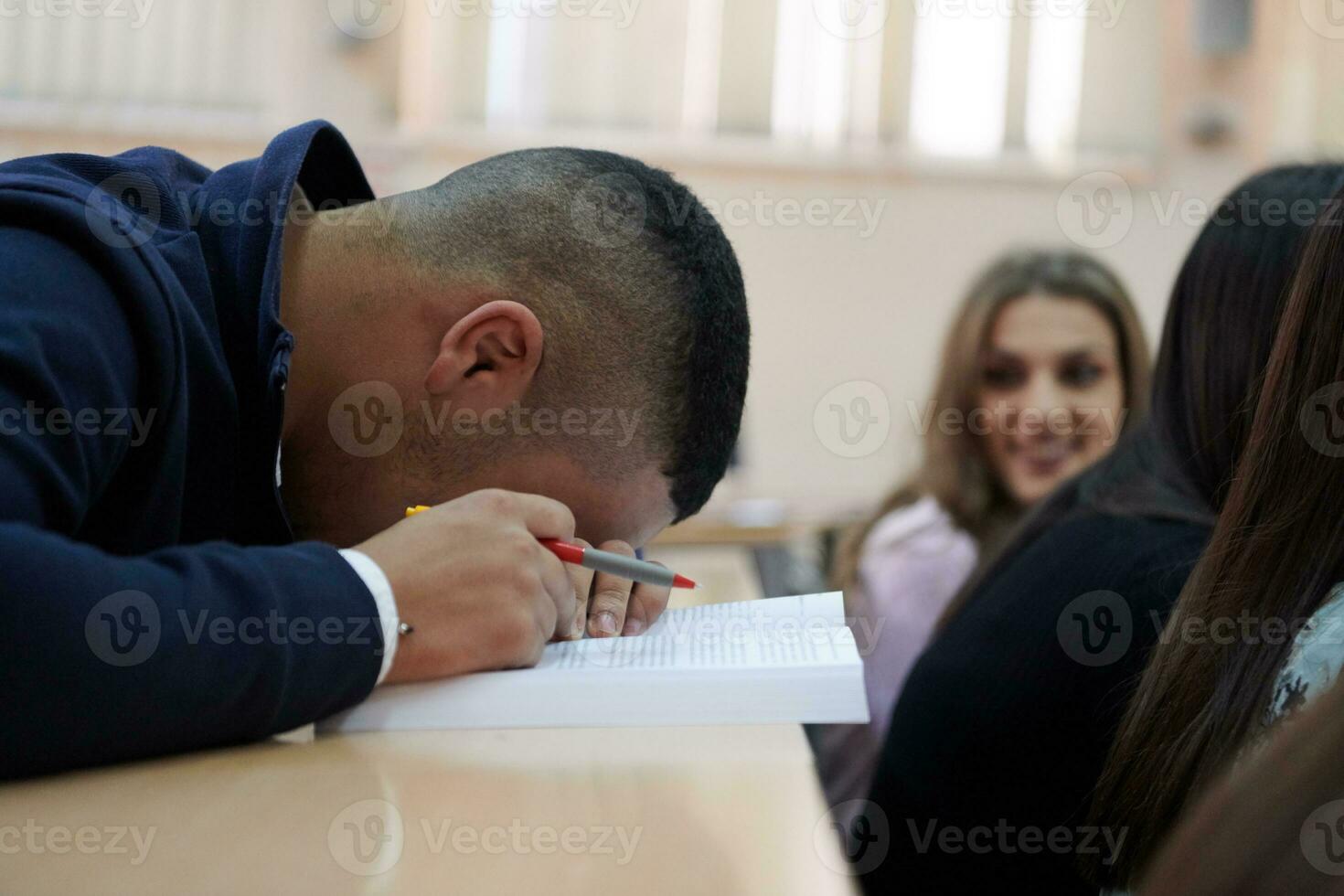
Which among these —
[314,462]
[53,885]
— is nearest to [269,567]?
[53,885]

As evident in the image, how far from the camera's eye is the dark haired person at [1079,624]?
1092mm

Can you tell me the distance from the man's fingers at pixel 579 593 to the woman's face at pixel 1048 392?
1.64 m

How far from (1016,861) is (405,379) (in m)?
0.72

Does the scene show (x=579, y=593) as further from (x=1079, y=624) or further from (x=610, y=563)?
(x=1079, y=624)

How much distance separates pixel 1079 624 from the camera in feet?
3.70

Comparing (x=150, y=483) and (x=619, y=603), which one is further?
(x=619, y=603)

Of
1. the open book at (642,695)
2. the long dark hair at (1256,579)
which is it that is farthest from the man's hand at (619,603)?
the long dark hair at (1256,579)

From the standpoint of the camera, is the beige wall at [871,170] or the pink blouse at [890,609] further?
the beige wall at [871,170]

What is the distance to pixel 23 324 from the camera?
0.78m

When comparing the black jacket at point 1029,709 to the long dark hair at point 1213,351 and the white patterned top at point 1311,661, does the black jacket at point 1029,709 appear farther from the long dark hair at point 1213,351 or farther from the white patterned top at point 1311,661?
the white patterned top at point 1311,661

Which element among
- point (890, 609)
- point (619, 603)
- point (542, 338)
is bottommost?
point (890, 609)

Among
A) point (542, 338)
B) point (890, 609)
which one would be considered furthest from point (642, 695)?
point (890, 609)

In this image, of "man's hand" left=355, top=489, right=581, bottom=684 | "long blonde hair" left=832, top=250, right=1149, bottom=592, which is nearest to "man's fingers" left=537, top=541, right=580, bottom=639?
"man's hand" left=355, top=489, right=581, bottom=684

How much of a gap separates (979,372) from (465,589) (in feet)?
6.40
